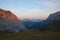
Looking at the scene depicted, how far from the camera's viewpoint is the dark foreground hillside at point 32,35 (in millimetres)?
2965

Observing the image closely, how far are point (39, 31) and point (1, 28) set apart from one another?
0.82m

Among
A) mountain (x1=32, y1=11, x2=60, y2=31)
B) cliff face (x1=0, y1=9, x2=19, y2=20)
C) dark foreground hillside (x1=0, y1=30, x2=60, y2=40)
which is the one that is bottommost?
dark foreground hillside (x1=0, y1=30, x2=60, y2=40)

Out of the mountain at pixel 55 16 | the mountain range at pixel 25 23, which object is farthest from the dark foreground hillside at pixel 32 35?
the mountain at pixel 55 16

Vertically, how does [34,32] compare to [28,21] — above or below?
below

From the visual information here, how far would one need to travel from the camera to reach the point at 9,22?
305cm

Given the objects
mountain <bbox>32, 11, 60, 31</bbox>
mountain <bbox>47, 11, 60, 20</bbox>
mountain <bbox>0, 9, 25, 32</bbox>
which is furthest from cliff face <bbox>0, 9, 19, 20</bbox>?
mountain <bbox>47, 11, 60, 20</bbox>

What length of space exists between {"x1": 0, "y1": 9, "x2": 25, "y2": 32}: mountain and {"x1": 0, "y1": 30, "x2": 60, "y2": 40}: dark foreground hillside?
109mm

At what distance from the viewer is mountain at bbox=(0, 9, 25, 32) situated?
300 centimetres

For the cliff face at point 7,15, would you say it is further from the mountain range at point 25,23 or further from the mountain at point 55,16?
the mountain at point 55,16

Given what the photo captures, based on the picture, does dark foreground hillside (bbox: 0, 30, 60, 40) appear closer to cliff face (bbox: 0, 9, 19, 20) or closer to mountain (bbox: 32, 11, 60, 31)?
mountain (bbox: 32, 11, 60, 31)


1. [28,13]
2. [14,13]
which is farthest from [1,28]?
[28,13]

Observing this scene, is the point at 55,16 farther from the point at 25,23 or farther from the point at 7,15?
the point at 7,15

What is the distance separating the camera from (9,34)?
2.97 metres

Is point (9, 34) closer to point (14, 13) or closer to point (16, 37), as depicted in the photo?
point (16, 37)
